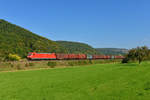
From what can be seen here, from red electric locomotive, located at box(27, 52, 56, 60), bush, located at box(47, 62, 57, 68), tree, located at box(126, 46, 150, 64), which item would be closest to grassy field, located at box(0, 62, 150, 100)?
tree, located at box(126, 46, 150, 64)

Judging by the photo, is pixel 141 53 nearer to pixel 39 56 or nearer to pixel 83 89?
pixel 39 56

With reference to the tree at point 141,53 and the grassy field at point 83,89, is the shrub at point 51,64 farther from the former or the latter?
the grassy field at point 83,89

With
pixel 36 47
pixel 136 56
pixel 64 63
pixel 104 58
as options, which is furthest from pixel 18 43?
pixel 136 56

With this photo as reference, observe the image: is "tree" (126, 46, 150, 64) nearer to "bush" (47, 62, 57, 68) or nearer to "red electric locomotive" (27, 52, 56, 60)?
"bush" (47, 62, 57, 68)

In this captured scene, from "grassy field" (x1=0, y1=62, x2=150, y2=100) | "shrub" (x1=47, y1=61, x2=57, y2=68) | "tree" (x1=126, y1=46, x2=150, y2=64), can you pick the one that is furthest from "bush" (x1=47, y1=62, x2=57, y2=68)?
"grassy field" (x1=0, y1=62, x2=150, y2=100)

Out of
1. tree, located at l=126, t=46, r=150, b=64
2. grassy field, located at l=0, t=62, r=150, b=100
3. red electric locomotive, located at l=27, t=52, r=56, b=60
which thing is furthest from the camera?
red electric locomotive, located at l=27, t=52, r=56, b=60

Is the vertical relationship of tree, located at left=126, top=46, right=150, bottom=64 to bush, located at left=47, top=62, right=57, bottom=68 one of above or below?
above

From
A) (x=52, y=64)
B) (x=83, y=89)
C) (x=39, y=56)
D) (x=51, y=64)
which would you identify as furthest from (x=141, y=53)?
(x=83, y=89)

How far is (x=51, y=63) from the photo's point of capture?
56.9 m

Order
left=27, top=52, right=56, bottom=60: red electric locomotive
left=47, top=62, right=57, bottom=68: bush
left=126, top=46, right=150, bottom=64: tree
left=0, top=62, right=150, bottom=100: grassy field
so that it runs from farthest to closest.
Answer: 1. left=27, top=52, right=56, bottom=60: red electric locomotive
2. left=47, top=62, right=57, bottom=68: bush
3. left=126, top=46, right=150, bottom=64: tree
4. left=0, top=62, right=150, bottom=100: grassy field

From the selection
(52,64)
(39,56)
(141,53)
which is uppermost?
(141,53)

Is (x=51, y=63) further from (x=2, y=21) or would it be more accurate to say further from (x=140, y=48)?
(x=2, y=21)

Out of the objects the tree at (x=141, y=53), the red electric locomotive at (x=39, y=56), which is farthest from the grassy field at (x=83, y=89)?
the red electric locomotive at (x=39, y=56)

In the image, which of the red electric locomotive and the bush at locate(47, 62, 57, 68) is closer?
the bush at locate(47, 62, 57, 68)
